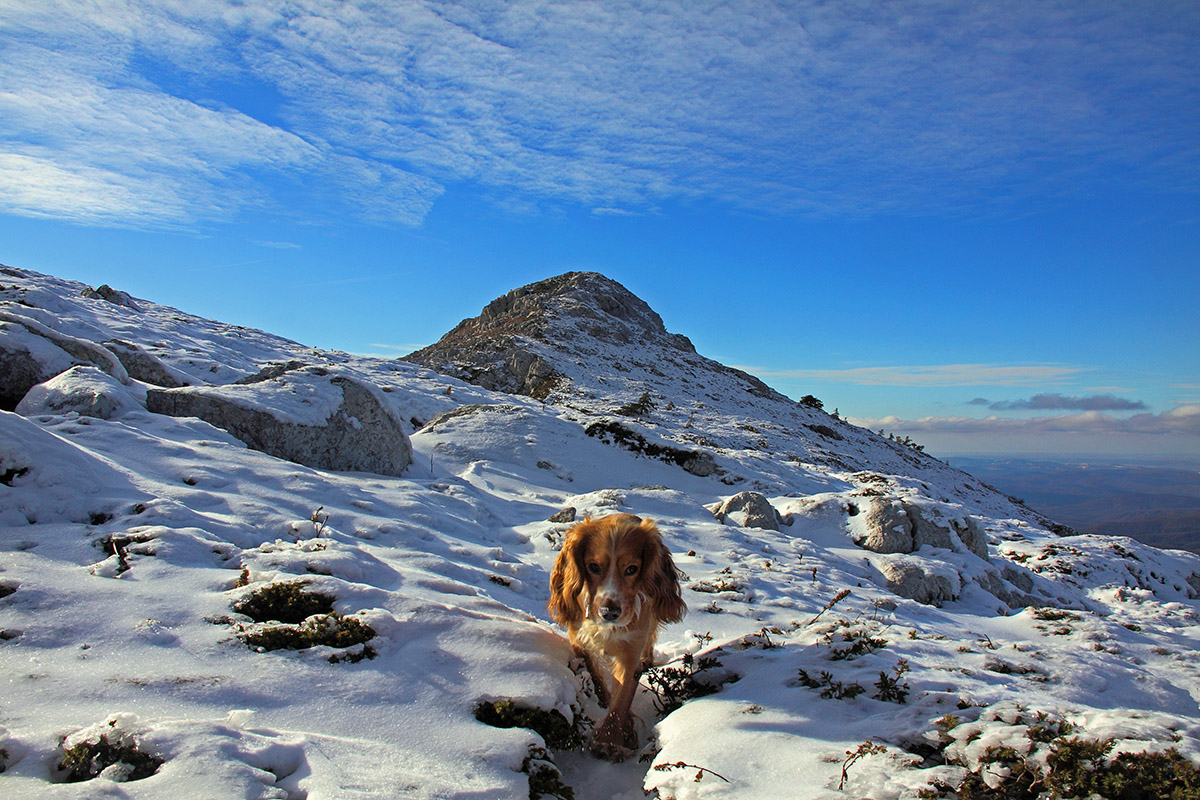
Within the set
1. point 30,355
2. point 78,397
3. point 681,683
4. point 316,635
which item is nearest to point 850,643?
point 681,683

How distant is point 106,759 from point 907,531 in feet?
37.2

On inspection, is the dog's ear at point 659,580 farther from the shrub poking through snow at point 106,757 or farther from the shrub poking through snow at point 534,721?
the shrub poking through snow at point 106,757

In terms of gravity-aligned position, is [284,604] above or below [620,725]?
above

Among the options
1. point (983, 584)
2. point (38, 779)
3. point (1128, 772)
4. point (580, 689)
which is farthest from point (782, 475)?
point (38, 779)

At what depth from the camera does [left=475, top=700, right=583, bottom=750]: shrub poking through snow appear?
3.39 metres

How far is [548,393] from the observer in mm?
34969

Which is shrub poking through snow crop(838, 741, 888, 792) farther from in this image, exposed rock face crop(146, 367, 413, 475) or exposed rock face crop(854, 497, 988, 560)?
exposed rock face crop(146, 367, 413, 475)

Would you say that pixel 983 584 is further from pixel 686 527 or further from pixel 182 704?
pixel 182 704

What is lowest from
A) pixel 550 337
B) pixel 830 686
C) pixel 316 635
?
pixel 830 686

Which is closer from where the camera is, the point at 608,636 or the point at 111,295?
the point at 608,636

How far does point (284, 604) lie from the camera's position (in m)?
3.97

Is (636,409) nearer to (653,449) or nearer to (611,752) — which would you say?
(653,449)

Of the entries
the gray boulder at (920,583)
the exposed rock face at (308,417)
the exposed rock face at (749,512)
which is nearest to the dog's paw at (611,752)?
the gray boulder at (920,583)

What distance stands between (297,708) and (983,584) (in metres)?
10.7
